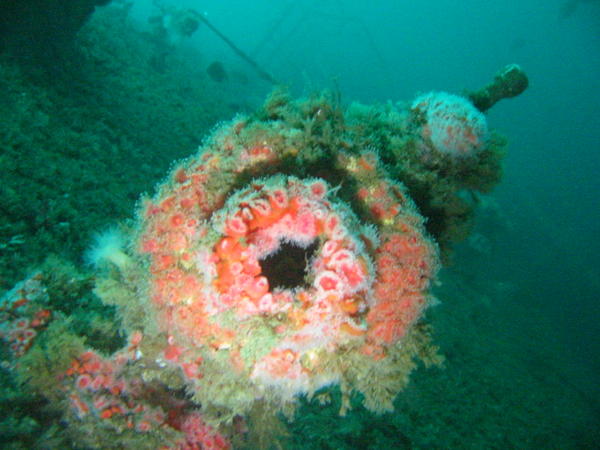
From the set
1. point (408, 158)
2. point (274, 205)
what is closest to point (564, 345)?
point (408, 158)

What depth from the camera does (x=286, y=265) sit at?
2.84 metres

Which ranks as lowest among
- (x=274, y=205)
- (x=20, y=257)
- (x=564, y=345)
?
(x=564, y=345)

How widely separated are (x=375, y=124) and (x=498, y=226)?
19362 millimetres

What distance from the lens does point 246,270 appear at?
7.77 ft

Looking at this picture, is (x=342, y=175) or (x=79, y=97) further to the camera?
(x=79, y=97)

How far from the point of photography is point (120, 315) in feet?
11.8

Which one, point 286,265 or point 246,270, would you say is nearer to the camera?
point 246,270

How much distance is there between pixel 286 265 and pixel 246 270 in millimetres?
544

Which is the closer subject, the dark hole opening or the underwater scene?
the underwater scene

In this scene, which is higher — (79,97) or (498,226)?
(79,97)

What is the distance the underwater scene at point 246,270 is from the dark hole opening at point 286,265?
0.02 m

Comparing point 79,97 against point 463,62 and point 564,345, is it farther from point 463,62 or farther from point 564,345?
point 463,62

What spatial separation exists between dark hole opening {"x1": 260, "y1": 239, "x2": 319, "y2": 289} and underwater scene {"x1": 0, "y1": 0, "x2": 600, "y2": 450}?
0.02 metres

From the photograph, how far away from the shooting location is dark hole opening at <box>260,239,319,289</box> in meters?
2.80
